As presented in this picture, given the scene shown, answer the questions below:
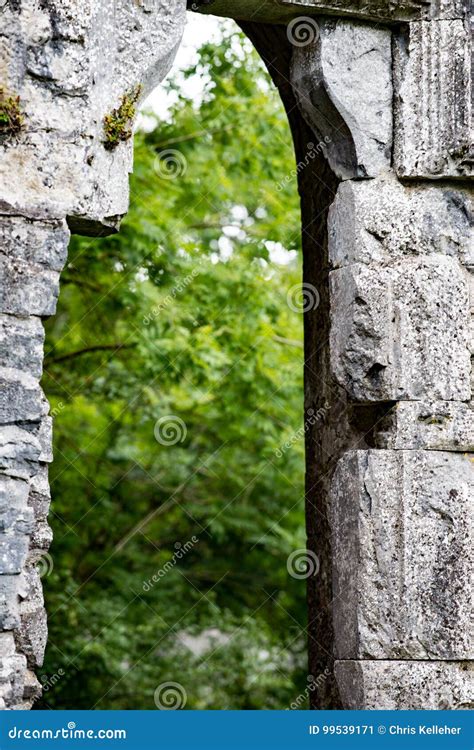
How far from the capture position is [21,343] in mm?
3754

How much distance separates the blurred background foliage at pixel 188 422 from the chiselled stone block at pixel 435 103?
289cm

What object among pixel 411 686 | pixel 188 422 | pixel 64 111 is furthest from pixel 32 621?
pixel 188 422

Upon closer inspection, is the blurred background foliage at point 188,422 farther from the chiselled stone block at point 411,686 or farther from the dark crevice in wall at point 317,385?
the chiselled stone block at point 411,686

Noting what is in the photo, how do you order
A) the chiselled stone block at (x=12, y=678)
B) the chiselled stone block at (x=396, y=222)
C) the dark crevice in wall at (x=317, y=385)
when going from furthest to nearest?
the dark crevice in wall at (x=317, y=385), the chiselled stone block at (x=396, y=222), the chiselled stone block at (x=12, y=678)

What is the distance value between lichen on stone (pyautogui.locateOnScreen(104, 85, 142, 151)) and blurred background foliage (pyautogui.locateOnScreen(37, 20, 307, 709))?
3.09 metres

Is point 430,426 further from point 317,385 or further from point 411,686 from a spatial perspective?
point 317,385

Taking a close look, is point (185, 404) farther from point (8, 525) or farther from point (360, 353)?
point (8, 525)

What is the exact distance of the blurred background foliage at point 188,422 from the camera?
767 cm

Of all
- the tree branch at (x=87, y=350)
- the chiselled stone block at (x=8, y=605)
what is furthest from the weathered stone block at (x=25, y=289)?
the tree branch at (x=87, y=350)

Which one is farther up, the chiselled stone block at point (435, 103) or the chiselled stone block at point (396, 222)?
the chiselled stone block at point (435, 103)

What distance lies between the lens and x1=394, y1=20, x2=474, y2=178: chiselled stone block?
4.48 metres

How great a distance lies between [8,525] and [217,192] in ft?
17.6

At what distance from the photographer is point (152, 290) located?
24.0 feet

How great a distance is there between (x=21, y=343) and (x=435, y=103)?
1975 mm
